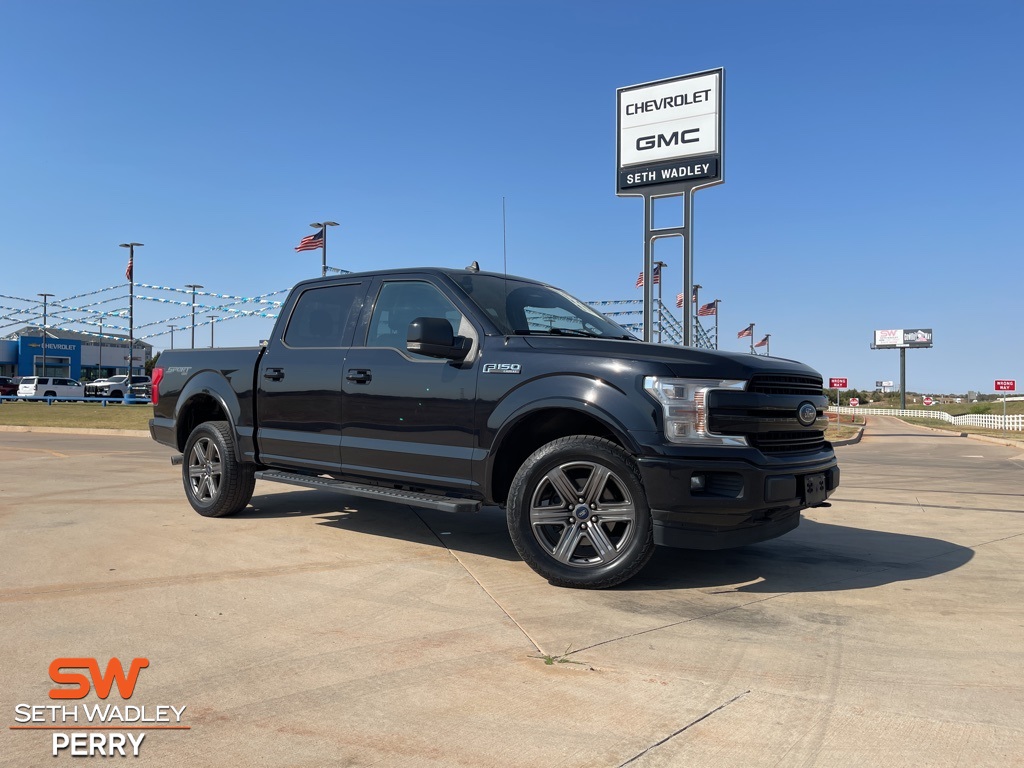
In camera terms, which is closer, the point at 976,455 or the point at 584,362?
the point at 584,362

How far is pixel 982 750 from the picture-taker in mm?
2635

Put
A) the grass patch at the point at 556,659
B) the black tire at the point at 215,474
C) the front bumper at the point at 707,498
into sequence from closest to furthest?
the grass patch at the point at 556,659, the front bumper at the point at 707,498, the black tire at the point at 215,474

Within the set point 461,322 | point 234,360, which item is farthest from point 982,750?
point 234,360

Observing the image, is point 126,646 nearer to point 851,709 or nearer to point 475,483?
point 475,483

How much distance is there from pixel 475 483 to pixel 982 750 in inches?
123

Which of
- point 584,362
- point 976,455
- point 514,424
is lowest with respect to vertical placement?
point 976,455

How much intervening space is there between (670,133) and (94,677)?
63.5 feet

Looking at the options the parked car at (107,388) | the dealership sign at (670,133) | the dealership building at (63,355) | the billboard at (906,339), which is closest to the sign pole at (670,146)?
the dealership sign at (670,133)

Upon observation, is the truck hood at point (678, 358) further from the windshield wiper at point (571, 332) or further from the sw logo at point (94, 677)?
the sw logo at point (94, 677)

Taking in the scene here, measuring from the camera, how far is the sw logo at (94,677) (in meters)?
3.04

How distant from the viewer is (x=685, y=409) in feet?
14.6

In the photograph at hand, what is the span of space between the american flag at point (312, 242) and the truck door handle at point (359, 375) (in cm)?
2361

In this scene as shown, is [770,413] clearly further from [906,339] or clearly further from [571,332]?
[906,339]

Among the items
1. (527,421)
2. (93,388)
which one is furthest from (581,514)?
(93,388)
